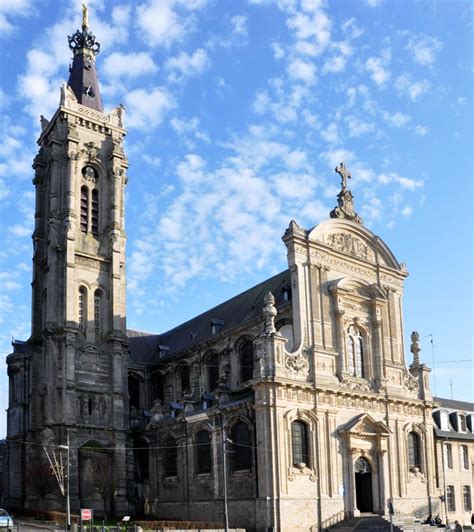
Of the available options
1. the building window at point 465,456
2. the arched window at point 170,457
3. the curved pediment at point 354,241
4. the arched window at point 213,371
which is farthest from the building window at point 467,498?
the arched window at point 170,457

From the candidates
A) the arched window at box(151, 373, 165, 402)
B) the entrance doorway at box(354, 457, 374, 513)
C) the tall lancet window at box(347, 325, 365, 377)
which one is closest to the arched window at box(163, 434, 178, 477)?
the arched window at box(151, 373, 165, 402)

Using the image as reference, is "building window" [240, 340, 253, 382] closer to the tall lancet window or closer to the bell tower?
the tall lancet window

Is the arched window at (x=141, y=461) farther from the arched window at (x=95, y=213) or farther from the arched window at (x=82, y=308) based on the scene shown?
the arched window at (x=95, y=213)

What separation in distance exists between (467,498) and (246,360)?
2100cm

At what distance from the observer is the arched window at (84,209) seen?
58.5 metres

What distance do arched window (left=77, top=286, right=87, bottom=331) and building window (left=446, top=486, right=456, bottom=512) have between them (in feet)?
99.4

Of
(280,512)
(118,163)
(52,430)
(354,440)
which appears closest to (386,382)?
(354,440)

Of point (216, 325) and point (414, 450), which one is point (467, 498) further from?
point (216, 325)

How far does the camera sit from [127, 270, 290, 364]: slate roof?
53750 millimetres

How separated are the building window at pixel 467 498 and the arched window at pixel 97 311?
101 feet

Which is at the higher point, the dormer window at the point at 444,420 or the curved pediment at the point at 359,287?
the curved pediment at the point at 359,287

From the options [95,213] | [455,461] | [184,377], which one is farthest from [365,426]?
[95,213]

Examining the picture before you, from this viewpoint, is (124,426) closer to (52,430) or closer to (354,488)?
(52,430)

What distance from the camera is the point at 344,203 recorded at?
51.8 metres
